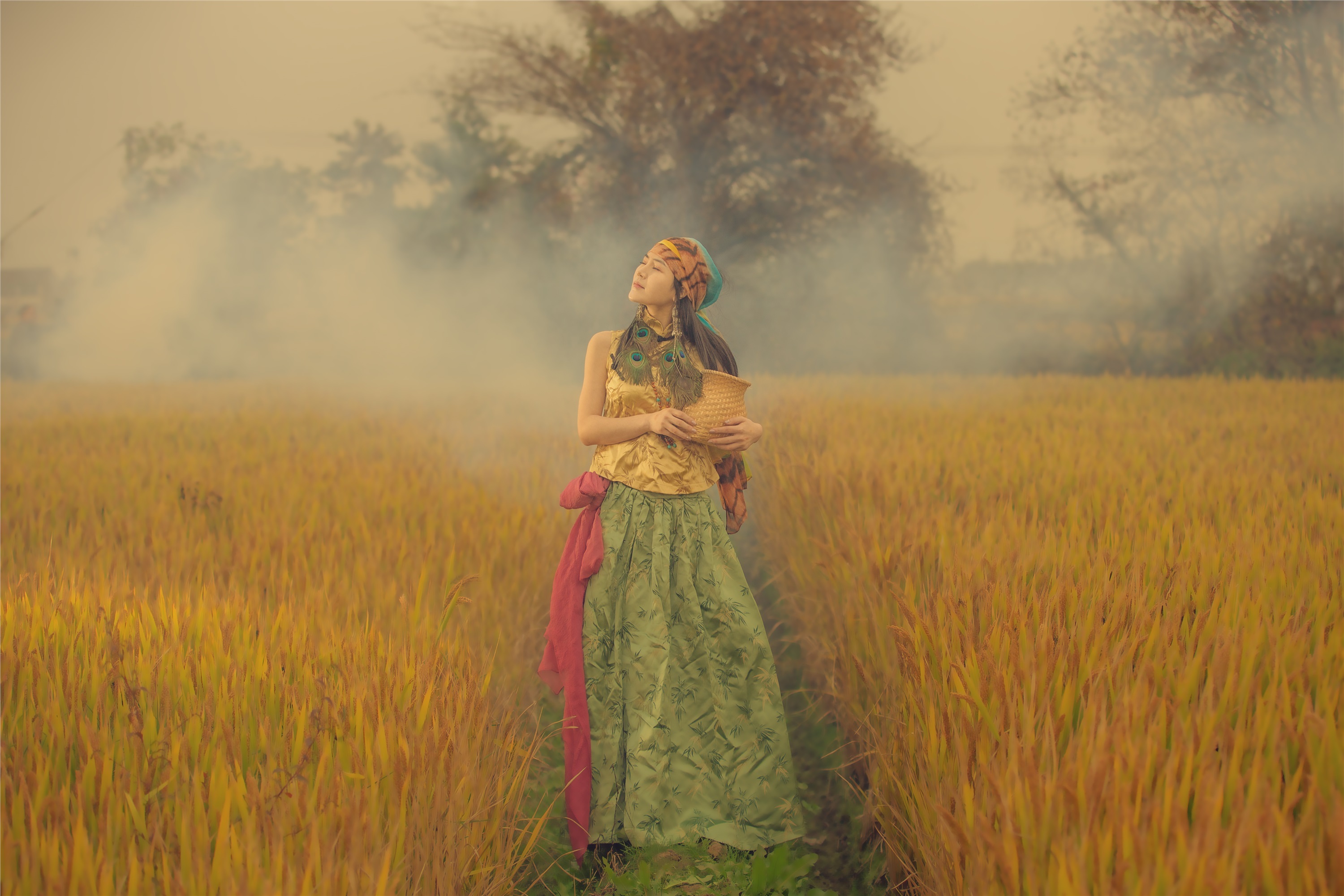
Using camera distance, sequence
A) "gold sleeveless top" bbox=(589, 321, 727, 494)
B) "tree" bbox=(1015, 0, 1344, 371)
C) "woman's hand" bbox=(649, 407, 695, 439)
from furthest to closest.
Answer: "tree" bbox=(1015, 0, 1344, 371)
"gold sleeveless top" bbox=(589, 321, 727, 494)
"woman's hand" bbox=(649, 407, 695, 439)

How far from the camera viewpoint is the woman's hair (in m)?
2.11

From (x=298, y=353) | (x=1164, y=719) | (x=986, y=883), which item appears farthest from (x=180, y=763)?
(x=298, y=353)

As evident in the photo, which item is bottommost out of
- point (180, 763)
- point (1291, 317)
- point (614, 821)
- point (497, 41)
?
point (614, 821)

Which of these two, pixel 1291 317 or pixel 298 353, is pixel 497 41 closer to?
pixel 298 353

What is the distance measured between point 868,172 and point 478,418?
9886 millimetres

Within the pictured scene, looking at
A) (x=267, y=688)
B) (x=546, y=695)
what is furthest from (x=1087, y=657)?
(x=546, y=695)

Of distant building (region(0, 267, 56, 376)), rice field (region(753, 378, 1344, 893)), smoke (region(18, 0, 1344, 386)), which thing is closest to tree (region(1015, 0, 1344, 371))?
smoke (region(18, 0, 1344, 386))

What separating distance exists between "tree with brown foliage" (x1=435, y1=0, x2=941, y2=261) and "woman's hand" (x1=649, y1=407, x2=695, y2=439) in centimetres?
1164

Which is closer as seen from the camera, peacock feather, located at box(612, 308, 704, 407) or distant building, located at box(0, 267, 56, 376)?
peacock feather, located at box(612, 308, 704, 407)

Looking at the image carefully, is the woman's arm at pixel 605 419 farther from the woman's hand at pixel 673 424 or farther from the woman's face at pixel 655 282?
the woman's face at pixel 655 282

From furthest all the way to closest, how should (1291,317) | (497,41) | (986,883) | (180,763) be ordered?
1. (497,41)
2. (1291,317)
3. (180,763)
4. (986,883)

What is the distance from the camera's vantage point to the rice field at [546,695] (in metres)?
1.11

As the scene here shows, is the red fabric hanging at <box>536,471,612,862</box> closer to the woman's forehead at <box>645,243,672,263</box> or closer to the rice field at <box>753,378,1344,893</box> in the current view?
the woman's forehead at <box>645,243,672,263</box>

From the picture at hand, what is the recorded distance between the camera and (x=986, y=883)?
117 cm
